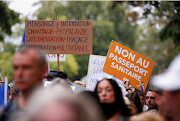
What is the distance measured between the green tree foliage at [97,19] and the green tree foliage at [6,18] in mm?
20762

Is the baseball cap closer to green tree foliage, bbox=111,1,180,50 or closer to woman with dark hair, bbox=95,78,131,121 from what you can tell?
woman with dark hair, bbox=95,78,131,121

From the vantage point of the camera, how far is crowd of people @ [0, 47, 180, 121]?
A: 1.27m

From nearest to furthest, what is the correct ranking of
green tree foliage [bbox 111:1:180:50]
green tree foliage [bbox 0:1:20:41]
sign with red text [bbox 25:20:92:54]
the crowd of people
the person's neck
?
the crowd of people
the person's neck
sign with red text [bbox 25:20:92:54]
green tree foliage [bbox 111:1:180:50]
green tree foliage [bbox 0:1:20:41]

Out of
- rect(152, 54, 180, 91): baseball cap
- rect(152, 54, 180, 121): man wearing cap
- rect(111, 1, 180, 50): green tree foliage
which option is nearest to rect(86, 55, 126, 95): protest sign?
rect(111, 1, 180, 50): green tree foliage

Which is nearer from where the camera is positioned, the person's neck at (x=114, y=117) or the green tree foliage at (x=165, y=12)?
the person's neck at (x=114, y=117)

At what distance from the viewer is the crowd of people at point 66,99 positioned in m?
1.27

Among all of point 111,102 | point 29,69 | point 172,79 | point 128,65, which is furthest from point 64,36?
point 172,79

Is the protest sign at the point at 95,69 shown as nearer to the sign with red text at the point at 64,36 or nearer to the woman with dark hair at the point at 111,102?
the sign with red text at the point at 64,36

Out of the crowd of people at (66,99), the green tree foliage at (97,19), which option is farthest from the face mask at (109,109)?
the green tree foliage at (97,19)

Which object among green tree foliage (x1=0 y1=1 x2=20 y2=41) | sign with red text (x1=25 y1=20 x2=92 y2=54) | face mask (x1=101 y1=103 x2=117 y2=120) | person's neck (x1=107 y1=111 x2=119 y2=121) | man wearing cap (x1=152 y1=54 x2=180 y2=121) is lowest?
person's neck (x1=107 y1=111 x2=119 y2=121)

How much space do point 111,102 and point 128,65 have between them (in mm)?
A: 3094

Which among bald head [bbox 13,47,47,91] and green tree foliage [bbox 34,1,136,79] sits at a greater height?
green tree foliage [bbox 34,1,136,79]

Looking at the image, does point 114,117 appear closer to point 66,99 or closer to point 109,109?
point 109,109

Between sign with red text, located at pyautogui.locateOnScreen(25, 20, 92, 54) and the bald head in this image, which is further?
sign with red text, located at pyautogui.locateOnScreen(25, 20, 92, 54)
